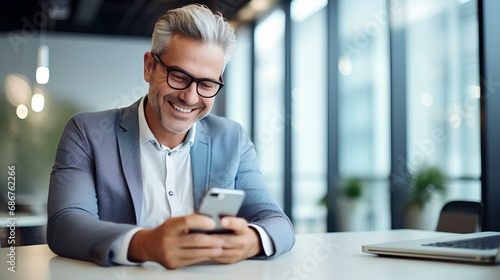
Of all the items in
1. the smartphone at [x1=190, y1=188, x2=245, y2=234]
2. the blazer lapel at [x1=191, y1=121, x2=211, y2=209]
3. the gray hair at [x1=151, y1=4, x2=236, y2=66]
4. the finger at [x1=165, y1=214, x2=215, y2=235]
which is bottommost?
the finger at [x1=165, y1=214, x2=215, y2=235]

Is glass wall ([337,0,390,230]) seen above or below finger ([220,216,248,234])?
above

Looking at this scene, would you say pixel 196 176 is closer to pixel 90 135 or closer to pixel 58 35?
pixel 90 135

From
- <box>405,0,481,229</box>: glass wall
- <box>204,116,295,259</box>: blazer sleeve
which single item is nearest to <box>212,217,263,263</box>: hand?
<box>204,116,295,259</box>: blazer sleeve

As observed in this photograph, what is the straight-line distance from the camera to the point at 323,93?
6840mm

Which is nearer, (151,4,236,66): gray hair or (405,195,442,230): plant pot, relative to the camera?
(151,4,236,66): gray hair

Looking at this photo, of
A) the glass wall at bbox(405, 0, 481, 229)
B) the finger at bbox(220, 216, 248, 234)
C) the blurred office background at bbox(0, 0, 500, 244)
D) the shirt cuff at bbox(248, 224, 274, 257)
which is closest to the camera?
the finger at bbox(220, 216, 248, 234)

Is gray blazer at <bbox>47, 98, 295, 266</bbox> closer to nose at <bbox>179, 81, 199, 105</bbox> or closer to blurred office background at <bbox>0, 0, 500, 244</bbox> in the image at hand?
nose at <bbox>179, 81, 199, 105</bbox>

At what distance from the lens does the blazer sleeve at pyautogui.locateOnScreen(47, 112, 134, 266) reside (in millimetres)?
1355

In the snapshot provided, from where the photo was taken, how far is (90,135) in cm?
178

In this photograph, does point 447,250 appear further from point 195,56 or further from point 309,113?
point 309,113

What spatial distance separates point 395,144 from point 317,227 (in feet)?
7.00

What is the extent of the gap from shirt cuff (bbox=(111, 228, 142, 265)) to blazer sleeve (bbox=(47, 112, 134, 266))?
15mm

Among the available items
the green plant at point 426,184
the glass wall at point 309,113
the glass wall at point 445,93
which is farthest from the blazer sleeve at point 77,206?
the glass wall at point 309,113

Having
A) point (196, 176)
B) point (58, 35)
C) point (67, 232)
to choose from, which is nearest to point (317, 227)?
point (58, 35)
